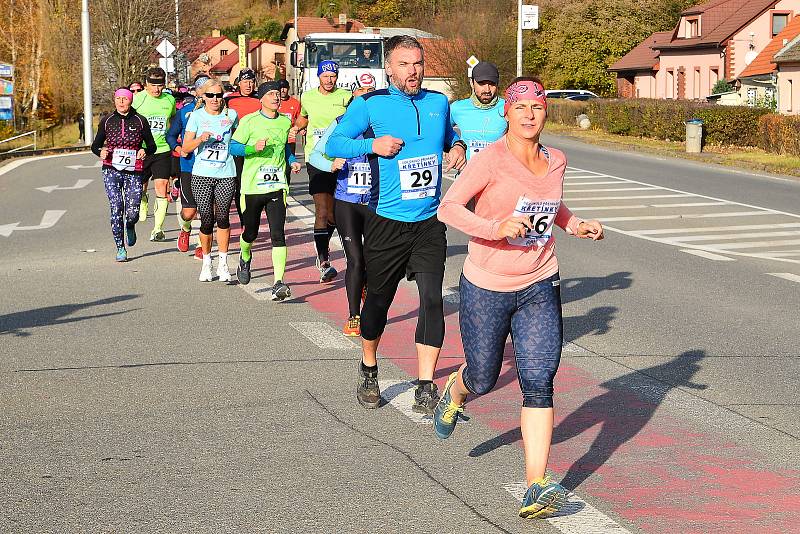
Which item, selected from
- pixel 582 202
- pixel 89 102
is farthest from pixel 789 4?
pixel 582 202

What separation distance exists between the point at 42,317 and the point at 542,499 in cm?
640

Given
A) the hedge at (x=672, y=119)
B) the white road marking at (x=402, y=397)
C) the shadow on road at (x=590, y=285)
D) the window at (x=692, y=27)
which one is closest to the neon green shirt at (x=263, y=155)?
the shadow on road at (x=590, y=285)

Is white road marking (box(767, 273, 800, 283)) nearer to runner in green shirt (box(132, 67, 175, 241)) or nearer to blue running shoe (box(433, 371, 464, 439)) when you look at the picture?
runner in green shirt (box(132, 67, 175, 241))

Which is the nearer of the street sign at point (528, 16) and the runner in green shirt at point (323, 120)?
the runner in green shirt at point (323, 120)

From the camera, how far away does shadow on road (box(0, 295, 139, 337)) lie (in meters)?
10.1

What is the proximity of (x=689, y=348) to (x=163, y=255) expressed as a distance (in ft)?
23.9

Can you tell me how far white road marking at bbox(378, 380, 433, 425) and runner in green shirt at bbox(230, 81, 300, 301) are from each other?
3.62m

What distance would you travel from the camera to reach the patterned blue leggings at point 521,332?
545 cm

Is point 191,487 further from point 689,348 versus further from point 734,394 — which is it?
point 689,348

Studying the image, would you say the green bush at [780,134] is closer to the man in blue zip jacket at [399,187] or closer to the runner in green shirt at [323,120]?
the runner in green shirt at [323,120]

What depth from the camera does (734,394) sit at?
7.73 meters

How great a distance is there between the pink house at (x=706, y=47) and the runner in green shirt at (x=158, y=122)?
5516 cm

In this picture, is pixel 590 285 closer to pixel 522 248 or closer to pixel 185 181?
pixel 185 181

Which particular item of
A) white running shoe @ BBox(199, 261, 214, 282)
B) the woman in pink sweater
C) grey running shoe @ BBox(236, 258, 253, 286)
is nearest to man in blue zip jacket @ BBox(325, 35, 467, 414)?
the woman in pink sweater
